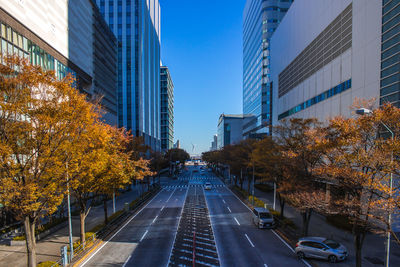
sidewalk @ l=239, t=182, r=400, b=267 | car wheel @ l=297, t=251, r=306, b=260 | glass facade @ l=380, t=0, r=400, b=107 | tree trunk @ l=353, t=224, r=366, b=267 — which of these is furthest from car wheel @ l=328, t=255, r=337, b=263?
glass facade @ l=380, t=0, r=400, b=107

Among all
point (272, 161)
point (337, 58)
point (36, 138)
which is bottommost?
point (272, 161)

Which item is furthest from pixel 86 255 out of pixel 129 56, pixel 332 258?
pixel 129 56

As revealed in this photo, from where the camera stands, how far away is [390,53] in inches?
773

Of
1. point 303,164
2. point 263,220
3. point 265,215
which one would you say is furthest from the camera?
point 265,215

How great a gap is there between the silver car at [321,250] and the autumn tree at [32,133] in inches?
625

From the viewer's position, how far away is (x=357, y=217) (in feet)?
39.4

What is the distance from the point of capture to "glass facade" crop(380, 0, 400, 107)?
18.9 metres

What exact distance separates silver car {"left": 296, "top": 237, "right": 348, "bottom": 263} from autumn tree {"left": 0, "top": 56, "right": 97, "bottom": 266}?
15.9 meters

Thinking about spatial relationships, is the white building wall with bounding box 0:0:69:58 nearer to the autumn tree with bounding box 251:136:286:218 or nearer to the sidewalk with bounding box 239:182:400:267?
the autumn tree with bounding box 251:136:286:218

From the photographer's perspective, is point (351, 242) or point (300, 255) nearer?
point (300, 255)

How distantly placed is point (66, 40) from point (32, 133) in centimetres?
2904

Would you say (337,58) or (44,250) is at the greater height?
(337,58)

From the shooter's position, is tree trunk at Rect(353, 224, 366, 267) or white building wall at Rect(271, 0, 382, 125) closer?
tree trunk at Rect(353, 224, 366, 267)

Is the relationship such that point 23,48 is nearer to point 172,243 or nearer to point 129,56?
point 172,243
